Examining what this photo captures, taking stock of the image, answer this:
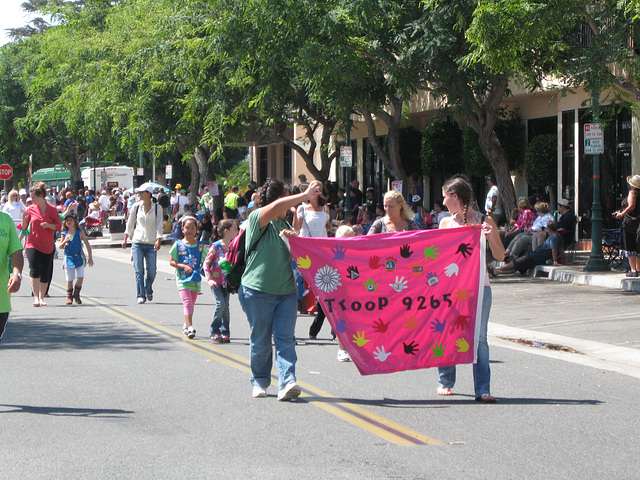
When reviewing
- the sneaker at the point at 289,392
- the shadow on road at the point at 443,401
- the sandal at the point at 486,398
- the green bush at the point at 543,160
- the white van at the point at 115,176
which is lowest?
the shadow on road at the point at 443,401

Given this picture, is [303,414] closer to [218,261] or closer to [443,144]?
[218,261]

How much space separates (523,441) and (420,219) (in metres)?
15.6

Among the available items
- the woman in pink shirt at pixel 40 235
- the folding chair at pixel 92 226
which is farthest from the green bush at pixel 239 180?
the woman in pink shirt at pixel 40 235

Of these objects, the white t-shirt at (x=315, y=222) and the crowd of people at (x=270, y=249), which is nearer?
the crowd of people at (x=270, y=249)

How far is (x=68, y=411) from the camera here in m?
6.93

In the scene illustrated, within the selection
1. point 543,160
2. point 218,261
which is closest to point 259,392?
point 218,261

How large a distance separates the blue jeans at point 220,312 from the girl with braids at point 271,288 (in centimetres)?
295

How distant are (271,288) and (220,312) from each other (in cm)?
343

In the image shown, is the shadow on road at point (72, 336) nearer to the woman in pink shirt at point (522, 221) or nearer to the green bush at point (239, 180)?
the woman in pink shirt at point (522, 221)

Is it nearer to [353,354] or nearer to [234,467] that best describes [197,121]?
[353,354]

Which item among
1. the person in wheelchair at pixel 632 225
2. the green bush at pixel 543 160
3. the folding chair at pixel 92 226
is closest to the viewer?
the person in wheelchair at pixel 632 225

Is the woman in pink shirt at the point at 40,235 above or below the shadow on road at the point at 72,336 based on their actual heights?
above

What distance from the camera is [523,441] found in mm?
5996

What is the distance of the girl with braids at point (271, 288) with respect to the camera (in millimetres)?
7129
